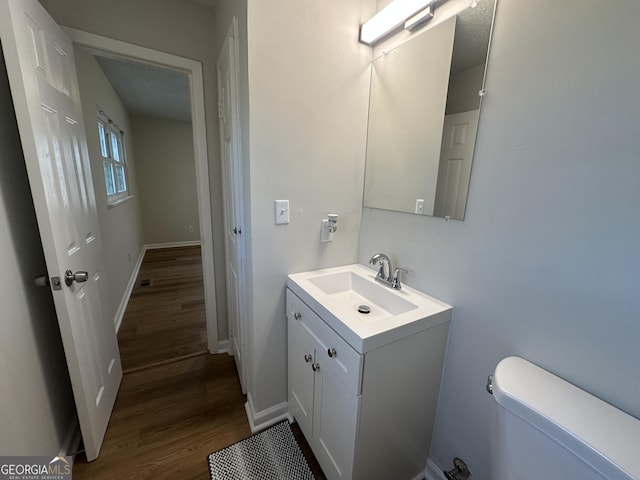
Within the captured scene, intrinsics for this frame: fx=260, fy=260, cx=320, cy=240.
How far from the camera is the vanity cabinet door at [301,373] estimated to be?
3.93 feet

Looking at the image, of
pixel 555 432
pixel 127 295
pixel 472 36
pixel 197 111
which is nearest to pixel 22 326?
pixel 197 111

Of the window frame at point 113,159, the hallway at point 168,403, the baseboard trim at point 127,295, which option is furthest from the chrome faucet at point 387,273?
the window frame at point 113,159

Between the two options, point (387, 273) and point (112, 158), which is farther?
point (112, 158)

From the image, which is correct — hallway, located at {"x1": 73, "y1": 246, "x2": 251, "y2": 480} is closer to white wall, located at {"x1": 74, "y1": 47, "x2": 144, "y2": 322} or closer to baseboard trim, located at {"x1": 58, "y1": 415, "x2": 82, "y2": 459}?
baseboard trim, located at {"x1": 58, "y1": 415, "x2": 82, "y2": 459}

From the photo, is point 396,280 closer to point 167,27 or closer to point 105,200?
point 167,27

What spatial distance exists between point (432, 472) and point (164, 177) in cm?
552

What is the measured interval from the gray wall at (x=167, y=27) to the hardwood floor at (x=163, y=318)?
3.31 ft

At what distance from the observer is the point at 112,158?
3.16 m

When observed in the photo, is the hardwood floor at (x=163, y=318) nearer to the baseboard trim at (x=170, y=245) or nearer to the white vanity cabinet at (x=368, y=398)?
the baseboard trim at (x=170, y=245)

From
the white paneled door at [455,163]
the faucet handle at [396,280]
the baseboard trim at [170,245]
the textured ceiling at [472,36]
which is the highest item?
the textured ceiling at [472,36]

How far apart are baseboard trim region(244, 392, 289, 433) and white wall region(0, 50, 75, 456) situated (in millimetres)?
859

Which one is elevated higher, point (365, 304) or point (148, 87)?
point (148, 87)

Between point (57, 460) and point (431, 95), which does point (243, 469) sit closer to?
point (57, 460)

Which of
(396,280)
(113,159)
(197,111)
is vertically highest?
(197,111)
